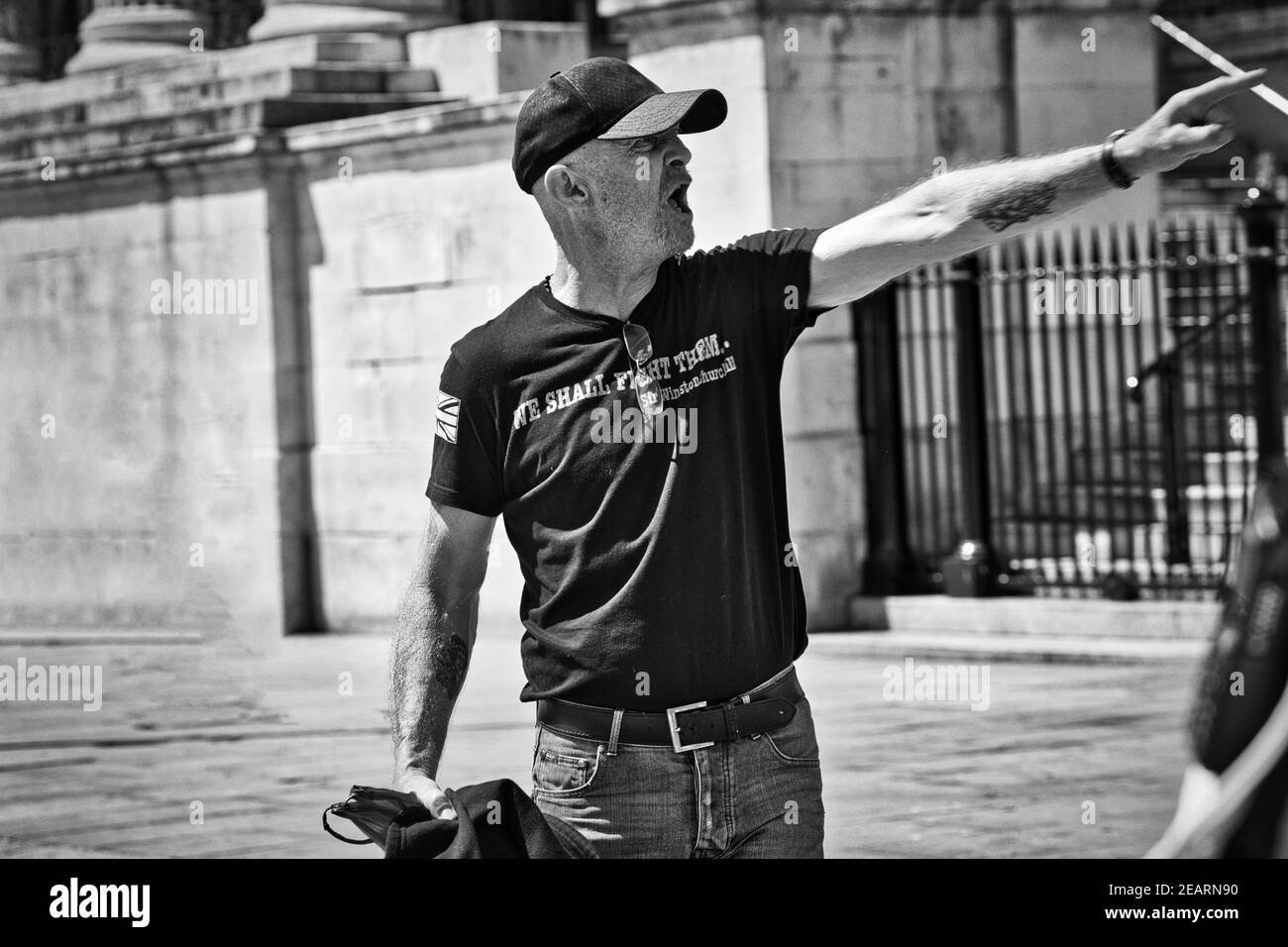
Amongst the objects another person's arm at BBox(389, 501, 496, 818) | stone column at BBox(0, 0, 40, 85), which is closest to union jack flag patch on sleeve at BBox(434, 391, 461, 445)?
another person's arm at BBox(389, 501, 496, 818)

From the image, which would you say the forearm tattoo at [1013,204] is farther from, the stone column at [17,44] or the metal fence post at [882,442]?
the stone column at [17,44]

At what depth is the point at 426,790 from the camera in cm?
378

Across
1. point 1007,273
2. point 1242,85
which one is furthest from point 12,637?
point 1242,85

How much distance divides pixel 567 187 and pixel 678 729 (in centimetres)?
95

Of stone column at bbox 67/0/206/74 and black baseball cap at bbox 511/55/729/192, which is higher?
stone column at bbox 67/0/206/74

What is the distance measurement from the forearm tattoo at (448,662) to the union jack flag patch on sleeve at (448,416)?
0.37 metres

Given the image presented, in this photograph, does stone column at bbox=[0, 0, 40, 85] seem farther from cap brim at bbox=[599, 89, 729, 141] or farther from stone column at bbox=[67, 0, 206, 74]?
cap brim at bbox=[599, 89, 729, 141]

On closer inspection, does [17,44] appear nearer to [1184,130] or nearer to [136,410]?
[136,410]

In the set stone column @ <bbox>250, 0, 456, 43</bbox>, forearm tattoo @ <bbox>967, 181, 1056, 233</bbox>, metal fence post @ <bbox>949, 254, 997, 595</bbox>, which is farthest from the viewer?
stone column @ <bbox>250, 0, 456, 43</bbox>

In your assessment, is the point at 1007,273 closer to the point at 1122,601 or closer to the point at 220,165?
the point at 1122,601

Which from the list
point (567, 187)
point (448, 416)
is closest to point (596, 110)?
point (567, 187)

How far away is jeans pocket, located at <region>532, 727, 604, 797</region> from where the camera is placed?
3742mm

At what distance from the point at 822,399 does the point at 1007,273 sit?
1.26 meters

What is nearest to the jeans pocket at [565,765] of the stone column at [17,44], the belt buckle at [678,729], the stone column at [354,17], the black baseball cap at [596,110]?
the belt buckle at [678,729]
